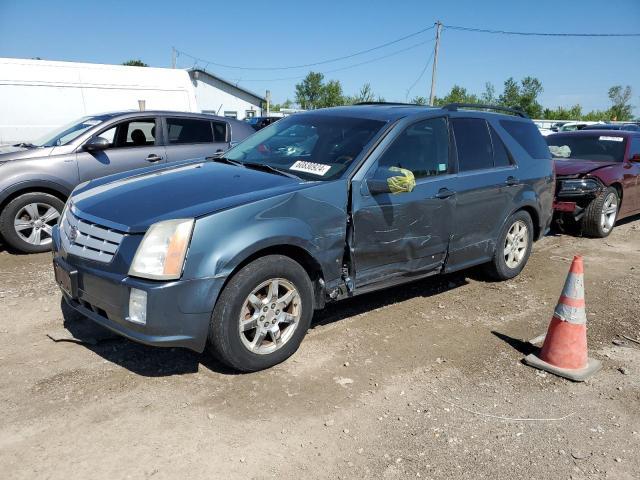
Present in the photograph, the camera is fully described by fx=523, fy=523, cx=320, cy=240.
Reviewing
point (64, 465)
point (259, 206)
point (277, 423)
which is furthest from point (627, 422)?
point (64, 465)

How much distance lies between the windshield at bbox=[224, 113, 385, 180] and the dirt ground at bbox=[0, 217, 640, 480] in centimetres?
132

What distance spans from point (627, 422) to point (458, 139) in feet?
8.66

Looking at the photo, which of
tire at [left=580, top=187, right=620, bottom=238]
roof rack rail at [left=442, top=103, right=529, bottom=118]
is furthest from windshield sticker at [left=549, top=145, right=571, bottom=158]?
roof rack rail at [left=442, top=103, right=529, bottom=118]

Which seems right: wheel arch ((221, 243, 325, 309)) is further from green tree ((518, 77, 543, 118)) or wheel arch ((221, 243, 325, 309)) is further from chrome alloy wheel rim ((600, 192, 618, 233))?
green tree ((518, 77, 543, 118))

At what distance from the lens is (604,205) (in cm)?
792

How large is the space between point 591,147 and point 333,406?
766cm

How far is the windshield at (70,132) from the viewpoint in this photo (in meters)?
6.60

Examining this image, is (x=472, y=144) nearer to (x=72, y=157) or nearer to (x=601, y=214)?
(x=601, y=214)

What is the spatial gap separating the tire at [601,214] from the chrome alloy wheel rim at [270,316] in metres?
6.13

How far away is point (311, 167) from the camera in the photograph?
12.9 feet

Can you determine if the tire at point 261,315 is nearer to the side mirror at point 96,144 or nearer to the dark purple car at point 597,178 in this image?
the side mirror at point 96,144

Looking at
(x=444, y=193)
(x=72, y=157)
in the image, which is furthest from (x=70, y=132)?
(x=444, y=193)

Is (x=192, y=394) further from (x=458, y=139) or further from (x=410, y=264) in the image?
(x=458, y=139)

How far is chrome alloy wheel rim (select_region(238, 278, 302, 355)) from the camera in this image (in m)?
3.32
